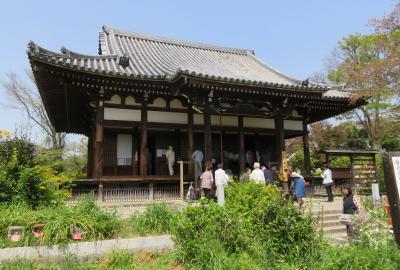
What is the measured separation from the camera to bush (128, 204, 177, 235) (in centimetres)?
704

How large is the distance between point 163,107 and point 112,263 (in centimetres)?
854

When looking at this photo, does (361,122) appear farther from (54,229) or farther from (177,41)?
(54,229)

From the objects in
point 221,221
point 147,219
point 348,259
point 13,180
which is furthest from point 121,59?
point 348,259

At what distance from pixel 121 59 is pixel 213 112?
14.0ft

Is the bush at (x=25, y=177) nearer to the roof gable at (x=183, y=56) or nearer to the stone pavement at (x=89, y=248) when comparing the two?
the stone pavement at (x=89, y=248)

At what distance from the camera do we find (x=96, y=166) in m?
12.1

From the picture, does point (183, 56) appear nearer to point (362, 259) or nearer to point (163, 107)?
point (163, 107)

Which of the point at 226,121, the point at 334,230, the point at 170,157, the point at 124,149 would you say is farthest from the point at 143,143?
the point at 334,230

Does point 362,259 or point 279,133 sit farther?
point 279,133

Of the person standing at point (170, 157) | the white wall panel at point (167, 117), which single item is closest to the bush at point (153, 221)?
the white wall panel at point (167, 117)

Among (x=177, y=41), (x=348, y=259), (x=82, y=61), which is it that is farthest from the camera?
(x=177, y=41)

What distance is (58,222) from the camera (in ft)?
20.1

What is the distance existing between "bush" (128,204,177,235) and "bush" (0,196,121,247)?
0.45 meters

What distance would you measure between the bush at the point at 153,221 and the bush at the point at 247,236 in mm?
1253
